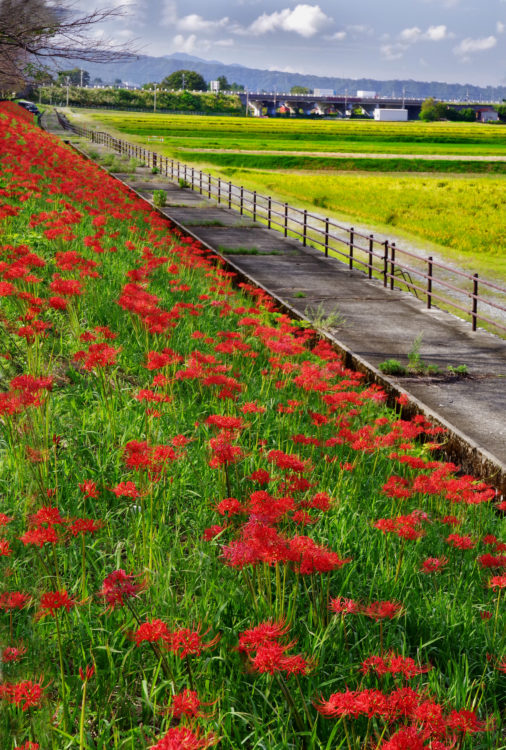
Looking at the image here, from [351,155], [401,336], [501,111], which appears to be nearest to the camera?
[401,336]

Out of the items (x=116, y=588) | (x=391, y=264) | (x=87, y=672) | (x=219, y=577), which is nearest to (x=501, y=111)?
(x=391, y=264)

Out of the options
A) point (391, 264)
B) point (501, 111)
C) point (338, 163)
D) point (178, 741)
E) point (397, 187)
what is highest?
point (501, 111)

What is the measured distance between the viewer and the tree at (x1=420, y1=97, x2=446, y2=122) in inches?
7579

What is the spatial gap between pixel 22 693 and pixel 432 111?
207m

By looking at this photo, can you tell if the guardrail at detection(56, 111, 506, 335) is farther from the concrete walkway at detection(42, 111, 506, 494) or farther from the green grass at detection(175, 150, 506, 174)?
the green grass at detection(175, 150, 506, 174)

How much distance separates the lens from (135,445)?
306 centimetres

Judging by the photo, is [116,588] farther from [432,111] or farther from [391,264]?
[432,111]

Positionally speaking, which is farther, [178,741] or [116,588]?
[116,588]

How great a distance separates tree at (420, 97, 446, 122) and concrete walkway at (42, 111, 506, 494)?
187 meters

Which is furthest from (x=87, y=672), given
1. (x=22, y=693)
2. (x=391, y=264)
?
(x=391, y=264)

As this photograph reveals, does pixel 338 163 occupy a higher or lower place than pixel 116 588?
higher

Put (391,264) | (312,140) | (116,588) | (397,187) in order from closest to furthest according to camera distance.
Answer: (116,588), (391,264), (397,187), (312,140)

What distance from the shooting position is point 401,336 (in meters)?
11.5

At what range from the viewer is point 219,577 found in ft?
11.6
